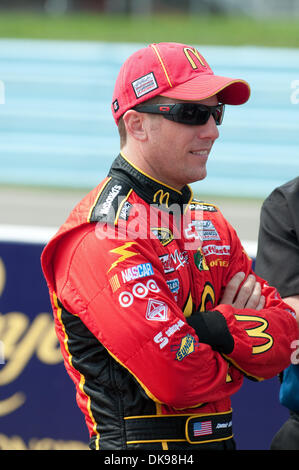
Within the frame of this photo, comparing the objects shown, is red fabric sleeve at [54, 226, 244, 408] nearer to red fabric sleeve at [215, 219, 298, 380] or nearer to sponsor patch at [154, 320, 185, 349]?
sponsor patch at [154, 320, 185, 349]

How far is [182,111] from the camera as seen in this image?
2.34 metres

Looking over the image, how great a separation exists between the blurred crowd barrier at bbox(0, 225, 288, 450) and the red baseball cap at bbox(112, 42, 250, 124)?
160 centimetres

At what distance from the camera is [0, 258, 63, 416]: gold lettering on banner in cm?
383

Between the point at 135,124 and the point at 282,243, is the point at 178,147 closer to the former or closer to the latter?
the point at 135,124

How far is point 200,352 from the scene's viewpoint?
2258mm

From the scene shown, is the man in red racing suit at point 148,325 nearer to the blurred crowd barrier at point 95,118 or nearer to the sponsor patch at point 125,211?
the sponsor patch at point 125,211

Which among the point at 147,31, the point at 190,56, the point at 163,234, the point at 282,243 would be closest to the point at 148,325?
the point at 163,234

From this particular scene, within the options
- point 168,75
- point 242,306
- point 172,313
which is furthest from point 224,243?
point 168,75

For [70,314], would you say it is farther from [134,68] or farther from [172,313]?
[134,68]

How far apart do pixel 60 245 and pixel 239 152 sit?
208 inches

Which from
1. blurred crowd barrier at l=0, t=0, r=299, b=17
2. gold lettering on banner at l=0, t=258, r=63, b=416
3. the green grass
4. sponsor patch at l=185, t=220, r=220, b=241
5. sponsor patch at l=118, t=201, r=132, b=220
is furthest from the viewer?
blurred crowd barrier at l=0, t=0, r=299, b=17

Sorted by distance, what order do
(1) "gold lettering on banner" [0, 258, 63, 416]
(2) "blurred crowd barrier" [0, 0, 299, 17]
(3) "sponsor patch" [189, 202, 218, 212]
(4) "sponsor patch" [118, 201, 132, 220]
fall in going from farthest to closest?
(2) "blurred crowd barrier" [0, 0, 299, 17] < (1) "gold lettering on banner" [0, 258, 63, 416] < (3) "sponsor patch" [189, 202, 218, 212] < (4) "sponsor patch" [118, 201, 132, 220]

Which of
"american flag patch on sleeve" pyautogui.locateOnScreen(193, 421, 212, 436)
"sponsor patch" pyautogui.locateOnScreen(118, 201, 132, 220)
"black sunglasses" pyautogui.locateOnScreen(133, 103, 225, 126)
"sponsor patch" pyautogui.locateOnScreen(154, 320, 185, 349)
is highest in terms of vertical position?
"black sunglasses" pyautogui.locateOnScreen(133, 103, 225, 126)

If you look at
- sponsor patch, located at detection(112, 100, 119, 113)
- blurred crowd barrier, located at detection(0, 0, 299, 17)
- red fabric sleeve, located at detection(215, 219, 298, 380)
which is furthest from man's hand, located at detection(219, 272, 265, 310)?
blurred crowd barrier, located at detection(0, 0, 299, 17)
